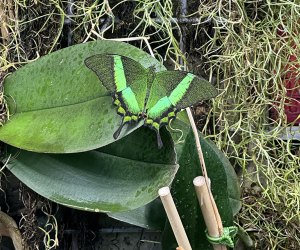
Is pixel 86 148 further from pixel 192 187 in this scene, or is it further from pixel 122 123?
pixel 192 187

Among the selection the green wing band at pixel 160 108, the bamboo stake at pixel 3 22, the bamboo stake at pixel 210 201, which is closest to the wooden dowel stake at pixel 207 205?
the bamboo stake at pixel 210 201

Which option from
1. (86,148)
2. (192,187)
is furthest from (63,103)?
(192,187)

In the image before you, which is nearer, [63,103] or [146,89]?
[146,89]

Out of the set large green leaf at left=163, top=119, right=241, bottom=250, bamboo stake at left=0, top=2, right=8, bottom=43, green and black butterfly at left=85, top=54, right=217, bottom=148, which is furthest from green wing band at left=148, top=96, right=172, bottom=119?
bamboo stake at left=0, top=2, right=8, bottom=43

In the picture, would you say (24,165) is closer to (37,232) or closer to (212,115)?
(37,232)

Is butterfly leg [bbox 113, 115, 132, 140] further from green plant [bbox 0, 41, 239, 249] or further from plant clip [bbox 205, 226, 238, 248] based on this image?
plant clip [bbox 205, 226, 238, 248]

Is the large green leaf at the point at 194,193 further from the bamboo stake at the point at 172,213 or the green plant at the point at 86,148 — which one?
the bamboo stake at the point at 172,213

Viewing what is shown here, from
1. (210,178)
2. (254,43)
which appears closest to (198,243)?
(210,178)
